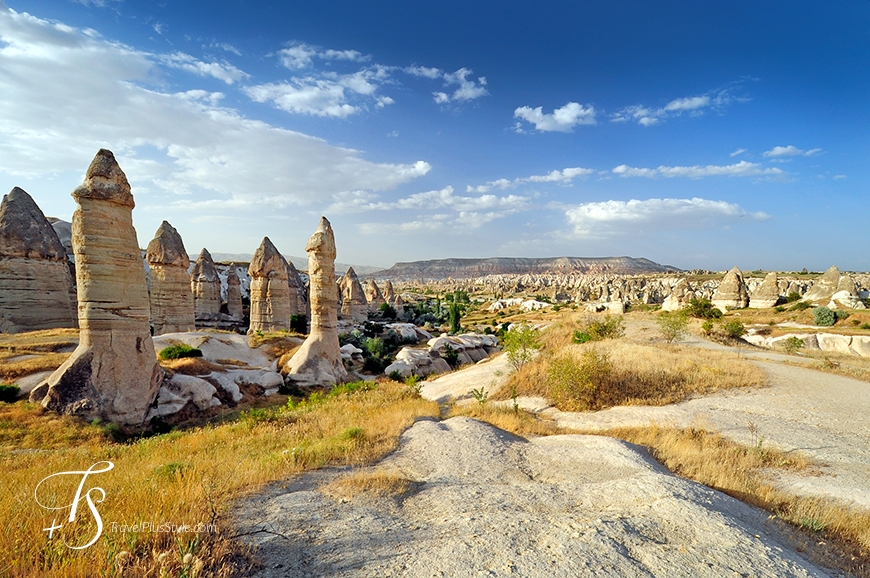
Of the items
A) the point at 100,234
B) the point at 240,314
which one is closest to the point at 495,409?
the point at 100,234

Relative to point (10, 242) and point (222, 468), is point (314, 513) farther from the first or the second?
point (10, 242)

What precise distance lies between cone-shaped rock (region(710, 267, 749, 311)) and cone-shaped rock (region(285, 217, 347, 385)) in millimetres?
27160

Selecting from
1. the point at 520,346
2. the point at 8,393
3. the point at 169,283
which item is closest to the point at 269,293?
the point at 169,283

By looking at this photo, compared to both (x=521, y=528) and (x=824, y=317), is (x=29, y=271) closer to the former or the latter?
(x=521, y=528)

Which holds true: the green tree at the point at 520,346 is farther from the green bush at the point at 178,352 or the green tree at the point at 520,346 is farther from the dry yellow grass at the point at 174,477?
the green bush at the point at 178,352

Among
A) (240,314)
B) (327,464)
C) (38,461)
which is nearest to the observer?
(327,464)

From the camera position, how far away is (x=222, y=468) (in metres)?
4.80

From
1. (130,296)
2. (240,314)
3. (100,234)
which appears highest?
(100,234)

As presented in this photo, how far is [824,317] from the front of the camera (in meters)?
20.8

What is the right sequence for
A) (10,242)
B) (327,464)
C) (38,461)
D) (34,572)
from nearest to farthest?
(34,572), (327,464), (38,461), (10,242)

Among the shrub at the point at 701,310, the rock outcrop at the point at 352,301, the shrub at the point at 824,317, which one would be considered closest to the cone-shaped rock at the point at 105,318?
the rock outcrop at the point at 352,301

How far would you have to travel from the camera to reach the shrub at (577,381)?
9.66m

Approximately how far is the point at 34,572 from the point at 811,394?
44.6 feet

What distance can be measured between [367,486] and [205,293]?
3081 cm
